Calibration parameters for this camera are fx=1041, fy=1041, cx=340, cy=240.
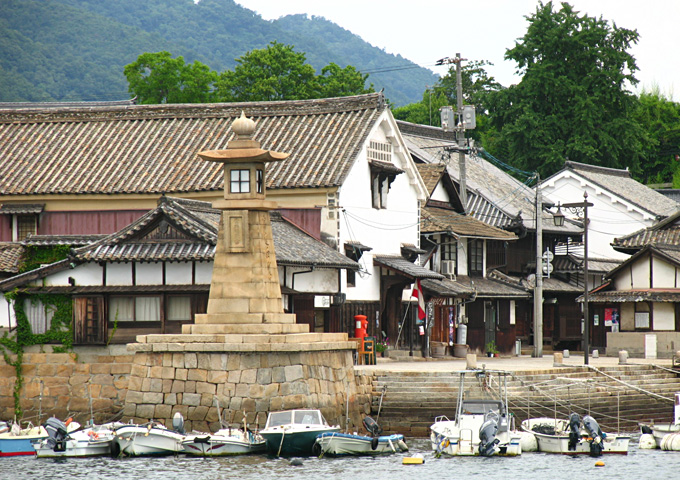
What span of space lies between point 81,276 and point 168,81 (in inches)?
1478

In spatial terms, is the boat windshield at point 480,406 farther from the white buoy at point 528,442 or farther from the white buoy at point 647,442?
the white buoy at point 647,442

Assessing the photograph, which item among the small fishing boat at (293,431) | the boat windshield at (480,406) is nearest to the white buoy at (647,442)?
the boat windshield at (480,406)

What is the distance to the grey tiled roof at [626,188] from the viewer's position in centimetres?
6494

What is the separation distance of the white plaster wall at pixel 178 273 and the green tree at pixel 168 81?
37.2 metres

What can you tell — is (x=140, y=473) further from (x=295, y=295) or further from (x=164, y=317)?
(x=295, y=295)

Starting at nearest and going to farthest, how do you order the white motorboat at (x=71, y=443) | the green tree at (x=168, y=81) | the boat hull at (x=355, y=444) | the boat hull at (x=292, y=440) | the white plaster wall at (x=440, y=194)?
the boat hull at (x=292, y=440) < the boat hull at (x=355, y=444) < the white motorboat at (x=71, y=443) < the white plaster wall at (x=440, y=194) < the green tree at (x=168, y=81)

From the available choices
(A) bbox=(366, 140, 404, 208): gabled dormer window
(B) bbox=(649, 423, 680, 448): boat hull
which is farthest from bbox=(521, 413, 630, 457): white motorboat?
(A) bbox=(366, 140, 404, 208): gabled dormer window

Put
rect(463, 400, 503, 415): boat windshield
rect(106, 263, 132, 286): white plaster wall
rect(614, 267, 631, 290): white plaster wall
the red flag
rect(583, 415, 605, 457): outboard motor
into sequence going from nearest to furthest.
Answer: rect(463, 400, 503, 415): boat windshield
rect(583, 415, 605, 457): outboard motor
rect(106, 263, 132, 286): white plaster wall
the red flag
rect(614, 267, 631, 290): white plaster wall

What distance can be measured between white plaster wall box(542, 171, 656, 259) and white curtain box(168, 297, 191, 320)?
35721mm

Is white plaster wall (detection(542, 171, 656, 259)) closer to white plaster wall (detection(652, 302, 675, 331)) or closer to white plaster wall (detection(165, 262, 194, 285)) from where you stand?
white plaster wall (detection(652, 302, 675, 331))

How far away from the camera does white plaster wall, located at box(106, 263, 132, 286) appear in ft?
114

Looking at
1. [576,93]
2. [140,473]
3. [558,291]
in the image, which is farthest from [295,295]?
[576,93]

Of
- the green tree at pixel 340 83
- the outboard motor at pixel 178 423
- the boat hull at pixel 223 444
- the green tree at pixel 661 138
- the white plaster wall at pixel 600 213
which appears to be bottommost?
the boat hull at pixel 223 444

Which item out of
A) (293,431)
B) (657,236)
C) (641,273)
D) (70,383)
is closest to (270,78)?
(657,236)
